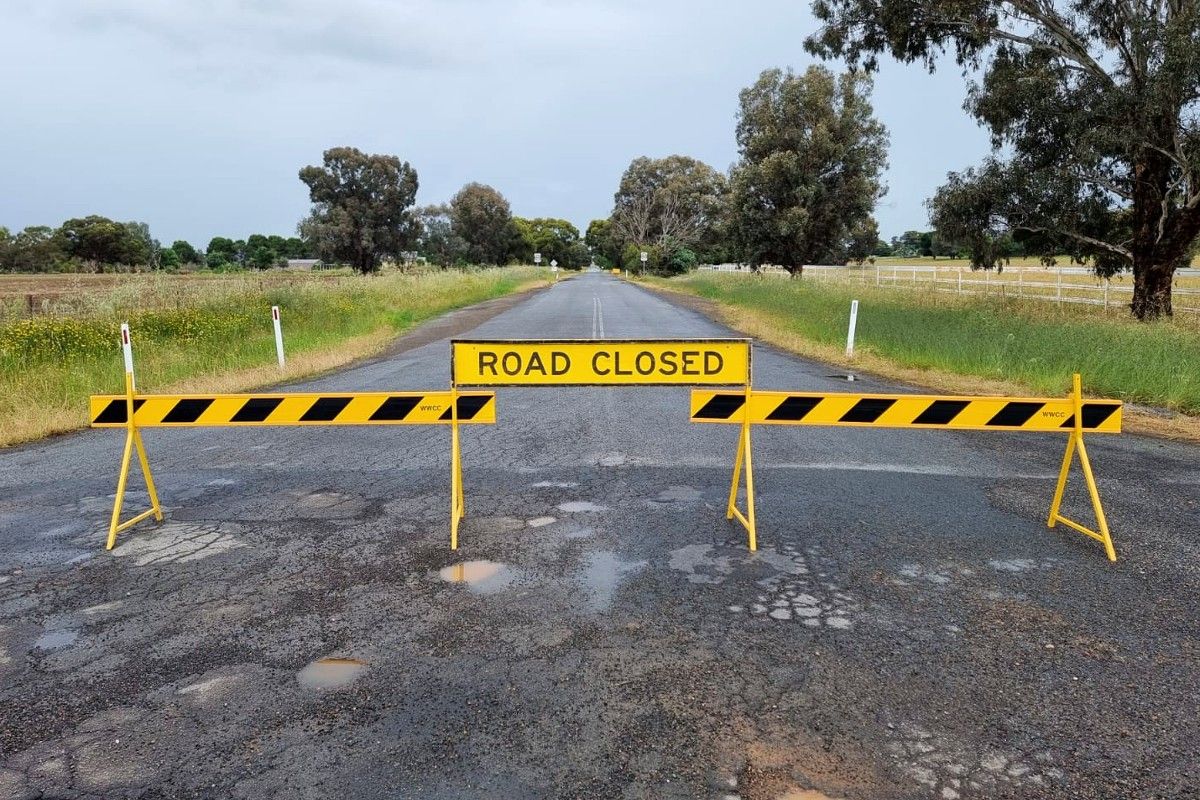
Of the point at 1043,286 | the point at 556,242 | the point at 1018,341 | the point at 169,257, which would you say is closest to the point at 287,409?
the point at 1018,341

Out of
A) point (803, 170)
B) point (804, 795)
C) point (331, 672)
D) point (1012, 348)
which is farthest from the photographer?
point (803, 170)

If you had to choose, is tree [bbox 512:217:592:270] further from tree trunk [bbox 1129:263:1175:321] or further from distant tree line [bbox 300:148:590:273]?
tree trunk [bbox 1129:263:1175:321]

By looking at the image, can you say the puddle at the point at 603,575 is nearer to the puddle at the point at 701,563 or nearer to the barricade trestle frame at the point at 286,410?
the puddle at the point at 701,563

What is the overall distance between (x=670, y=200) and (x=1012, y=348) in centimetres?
8310

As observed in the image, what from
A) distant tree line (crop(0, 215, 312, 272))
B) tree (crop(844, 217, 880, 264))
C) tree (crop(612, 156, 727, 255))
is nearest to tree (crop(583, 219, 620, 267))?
tree (crop(612, 156, 727, 255))

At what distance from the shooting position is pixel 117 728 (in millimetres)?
3193

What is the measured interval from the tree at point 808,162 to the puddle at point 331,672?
113ft

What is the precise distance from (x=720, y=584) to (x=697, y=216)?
305 ft

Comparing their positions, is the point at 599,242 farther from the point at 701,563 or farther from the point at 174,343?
the point at 701,563

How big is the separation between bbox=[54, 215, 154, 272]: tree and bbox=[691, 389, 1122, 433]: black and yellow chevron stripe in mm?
87079

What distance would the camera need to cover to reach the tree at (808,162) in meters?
35.9

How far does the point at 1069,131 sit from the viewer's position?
16.0 m

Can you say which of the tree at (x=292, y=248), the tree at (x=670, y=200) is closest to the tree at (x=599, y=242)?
the tree at (x=670, y=200)

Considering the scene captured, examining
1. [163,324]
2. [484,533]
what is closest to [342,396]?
[484,533]
